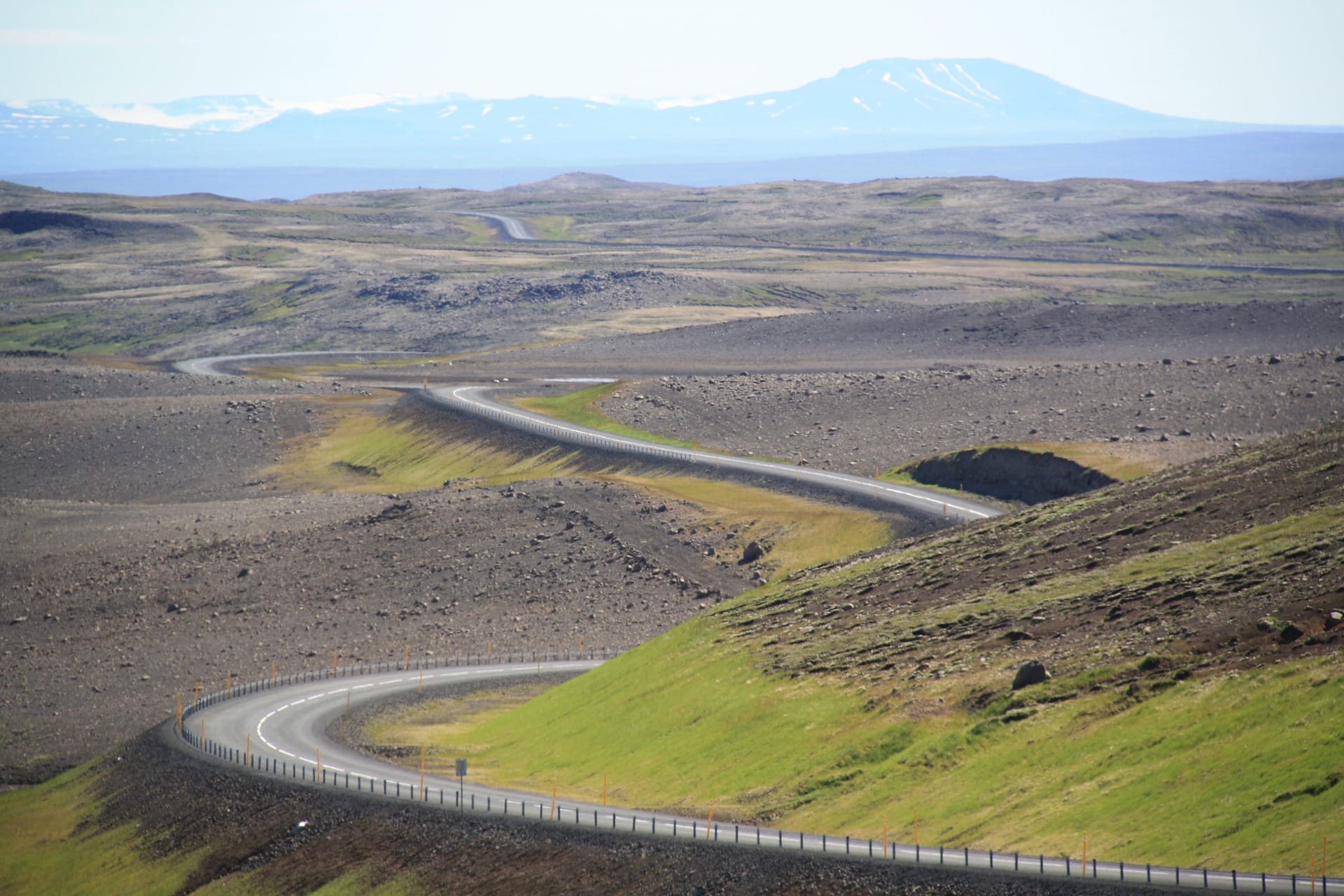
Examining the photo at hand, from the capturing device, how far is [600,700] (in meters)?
48.5

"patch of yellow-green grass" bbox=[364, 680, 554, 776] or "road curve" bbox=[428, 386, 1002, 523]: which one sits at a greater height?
"road curve" bbox=[428, 386, 1002, 523]

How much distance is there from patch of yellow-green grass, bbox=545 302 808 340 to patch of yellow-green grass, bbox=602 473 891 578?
65.6 m

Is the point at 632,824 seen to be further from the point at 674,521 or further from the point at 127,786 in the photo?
the point at 674,521

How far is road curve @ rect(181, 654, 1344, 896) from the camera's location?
2647cm

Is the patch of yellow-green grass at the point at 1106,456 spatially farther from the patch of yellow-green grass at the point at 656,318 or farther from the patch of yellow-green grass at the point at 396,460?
the patch of yellow-green grass at the point at 656,318

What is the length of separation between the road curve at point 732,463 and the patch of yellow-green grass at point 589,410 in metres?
0.89

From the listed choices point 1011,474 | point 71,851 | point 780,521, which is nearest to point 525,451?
point 780,521

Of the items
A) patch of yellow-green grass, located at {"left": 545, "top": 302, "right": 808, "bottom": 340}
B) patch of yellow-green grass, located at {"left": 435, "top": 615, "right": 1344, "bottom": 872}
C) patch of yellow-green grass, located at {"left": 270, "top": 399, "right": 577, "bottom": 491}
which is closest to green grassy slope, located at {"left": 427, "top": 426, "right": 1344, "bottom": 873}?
patch of yellow-green grass, located at {"left": 435, "top": 615, "right": 1344, "bottom": 872}

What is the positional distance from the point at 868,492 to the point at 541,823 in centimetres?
3958

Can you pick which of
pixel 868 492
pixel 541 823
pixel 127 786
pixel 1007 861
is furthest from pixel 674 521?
pixel 1007 861

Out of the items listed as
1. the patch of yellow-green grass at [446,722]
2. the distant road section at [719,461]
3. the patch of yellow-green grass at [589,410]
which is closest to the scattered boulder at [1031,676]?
the patch of yellow-green grass at [446,722]

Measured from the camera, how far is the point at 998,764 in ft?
A: 108

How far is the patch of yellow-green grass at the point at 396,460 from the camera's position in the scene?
83.4 metres

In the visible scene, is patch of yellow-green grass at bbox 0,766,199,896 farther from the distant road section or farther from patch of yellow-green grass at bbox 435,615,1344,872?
the distant road section
